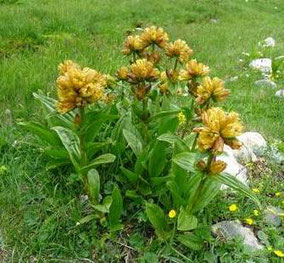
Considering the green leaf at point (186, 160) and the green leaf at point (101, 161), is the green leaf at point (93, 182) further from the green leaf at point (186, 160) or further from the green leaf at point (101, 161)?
the green leaf at point (186, 160)

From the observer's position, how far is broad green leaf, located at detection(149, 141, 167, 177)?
11.4 feet

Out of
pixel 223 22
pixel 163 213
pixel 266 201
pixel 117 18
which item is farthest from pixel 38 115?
pixel 223 22

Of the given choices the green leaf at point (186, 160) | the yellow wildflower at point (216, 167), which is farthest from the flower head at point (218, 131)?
the green leaf at point (186, 160)

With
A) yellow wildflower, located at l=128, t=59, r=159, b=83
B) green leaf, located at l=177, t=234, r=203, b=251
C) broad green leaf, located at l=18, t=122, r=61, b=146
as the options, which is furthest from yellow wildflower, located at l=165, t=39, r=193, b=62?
green leaf, located at l=177, t=234, r=203, b=251

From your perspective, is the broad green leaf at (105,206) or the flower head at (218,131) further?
the broad green leaf at (105,206)

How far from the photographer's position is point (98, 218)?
134 inches

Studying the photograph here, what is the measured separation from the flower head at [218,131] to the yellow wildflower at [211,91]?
430 mm

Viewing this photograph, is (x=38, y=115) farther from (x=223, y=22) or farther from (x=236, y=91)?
(x=223, y=22)

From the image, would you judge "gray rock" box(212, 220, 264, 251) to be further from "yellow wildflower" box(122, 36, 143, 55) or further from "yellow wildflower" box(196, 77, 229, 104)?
"yellow wildflower" box(122, 36, 143, 55)

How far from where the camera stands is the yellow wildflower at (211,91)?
9.89ft

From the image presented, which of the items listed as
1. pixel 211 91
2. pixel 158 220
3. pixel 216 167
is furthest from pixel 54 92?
pixel 216 167

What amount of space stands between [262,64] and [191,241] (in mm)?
6019

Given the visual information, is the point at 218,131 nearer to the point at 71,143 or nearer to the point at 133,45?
the point at 71,143

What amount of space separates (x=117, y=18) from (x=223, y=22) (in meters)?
3.63
